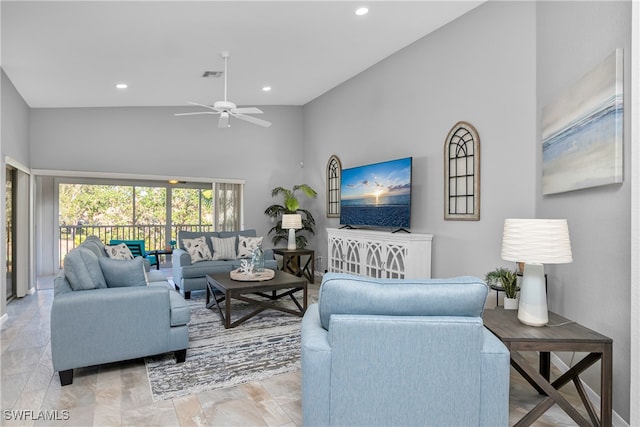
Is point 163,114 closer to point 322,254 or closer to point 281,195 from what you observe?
point 281,195

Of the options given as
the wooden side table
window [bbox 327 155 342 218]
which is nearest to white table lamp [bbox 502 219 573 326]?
window [bbox 327 155 342 218]

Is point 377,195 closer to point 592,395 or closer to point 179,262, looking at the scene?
point 179,262

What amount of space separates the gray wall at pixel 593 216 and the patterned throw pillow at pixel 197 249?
4.44m

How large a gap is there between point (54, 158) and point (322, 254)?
4.73 metres

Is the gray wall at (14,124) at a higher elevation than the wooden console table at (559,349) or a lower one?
higher

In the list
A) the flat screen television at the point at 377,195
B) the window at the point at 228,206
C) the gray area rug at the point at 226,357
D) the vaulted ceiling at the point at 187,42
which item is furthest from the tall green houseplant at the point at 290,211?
the gray area rug at the point at 226,357

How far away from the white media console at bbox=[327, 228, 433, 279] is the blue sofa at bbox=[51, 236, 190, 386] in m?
2.72

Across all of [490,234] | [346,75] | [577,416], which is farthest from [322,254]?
[577,416]

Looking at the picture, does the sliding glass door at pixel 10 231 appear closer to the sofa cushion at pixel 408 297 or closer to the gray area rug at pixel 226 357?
the gray area rug at pixel 226 357

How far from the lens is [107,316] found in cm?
271

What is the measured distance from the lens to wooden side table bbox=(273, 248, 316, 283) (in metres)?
6.63

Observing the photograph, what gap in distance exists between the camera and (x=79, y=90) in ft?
16.9

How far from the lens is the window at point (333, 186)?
6.68 m

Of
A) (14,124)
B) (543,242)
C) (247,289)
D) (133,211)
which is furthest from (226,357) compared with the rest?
(133,211)
